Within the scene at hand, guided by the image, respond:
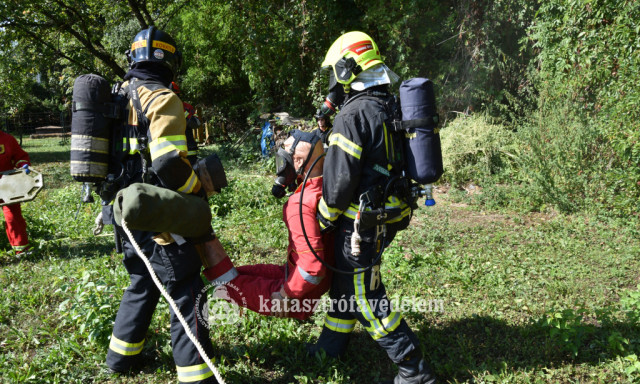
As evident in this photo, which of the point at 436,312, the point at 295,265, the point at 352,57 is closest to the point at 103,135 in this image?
the point at 295,265

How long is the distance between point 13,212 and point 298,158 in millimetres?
4611

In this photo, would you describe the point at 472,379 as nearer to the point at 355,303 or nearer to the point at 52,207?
the point at 355,303

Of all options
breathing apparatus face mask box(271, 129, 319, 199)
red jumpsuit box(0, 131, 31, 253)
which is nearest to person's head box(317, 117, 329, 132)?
breathing apparatus face mask box(271, 129, 319, 199)

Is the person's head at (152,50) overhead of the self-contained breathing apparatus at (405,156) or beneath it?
overhead

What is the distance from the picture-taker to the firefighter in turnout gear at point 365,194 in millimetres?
→ 2834

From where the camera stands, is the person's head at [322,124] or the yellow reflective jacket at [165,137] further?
the person's head at [322,124]

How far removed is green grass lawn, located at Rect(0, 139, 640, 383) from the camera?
333 cm

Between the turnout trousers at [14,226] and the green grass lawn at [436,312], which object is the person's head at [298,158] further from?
the turnout trousers at [14,226]

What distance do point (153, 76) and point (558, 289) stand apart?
14.0ft

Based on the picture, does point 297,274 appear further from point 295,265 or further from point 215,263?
point 215,263

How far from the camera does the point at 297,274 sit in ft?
10.2

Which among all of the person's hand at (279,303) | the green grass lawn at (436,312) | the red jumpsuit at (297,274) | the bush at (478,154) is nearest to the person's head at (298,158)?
the red jumpsuit at (297,274)

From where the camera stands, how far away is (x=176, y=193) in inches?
109

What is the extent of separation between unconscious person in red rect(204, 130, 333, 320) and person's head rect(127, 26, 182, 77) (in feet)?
3.49
